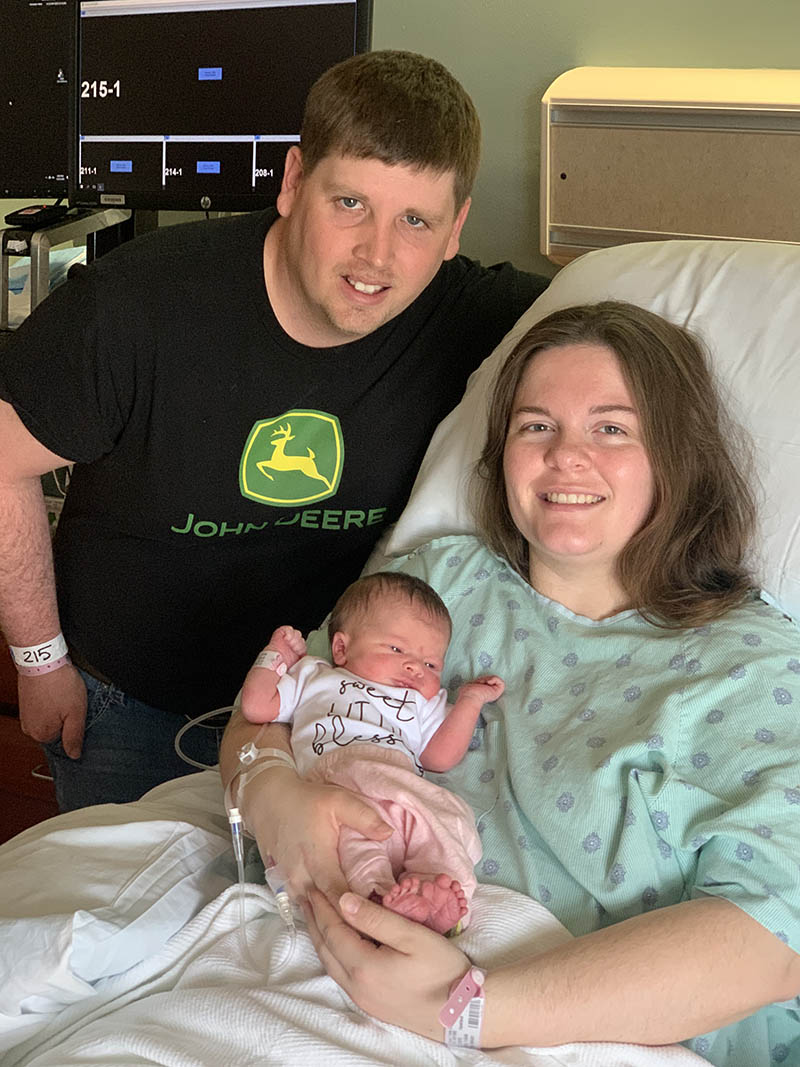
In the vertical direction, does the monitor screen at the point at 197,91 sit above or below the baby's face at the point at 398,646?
above

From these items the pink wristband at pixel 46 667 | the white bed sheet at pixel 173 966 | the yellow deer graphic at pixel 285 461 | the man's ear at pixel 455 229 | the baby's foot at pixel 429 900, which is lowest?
the pink wristband at pixel 46 667

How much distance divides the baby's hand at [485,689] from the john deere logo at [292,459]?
439 millimetres

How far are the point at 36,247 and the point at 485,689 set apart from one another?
159cm

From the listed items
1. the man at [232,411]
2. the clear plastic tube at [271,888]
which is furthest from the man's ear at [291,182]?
the clear plastic tube at [271,888]

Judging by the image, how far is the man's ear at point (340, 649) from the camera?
1504mm

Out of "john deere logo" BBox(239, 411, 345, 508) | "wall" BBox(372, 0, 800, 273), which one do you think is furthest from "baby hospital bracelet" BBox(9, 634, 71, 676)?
"wall" BBox(372, 0, 800, 273)

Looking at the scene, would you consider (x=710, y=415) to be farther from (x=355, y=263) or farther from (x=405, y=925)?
(x=405, y=925)

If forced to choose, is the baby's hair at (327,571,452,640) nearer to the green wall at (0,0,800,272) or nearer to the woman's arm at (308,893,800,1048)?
the woman's arm at (308,893,800,1048)

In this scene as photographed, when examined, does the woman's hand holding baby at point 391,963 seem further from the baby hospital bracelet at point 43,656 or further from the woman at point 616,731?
the baby hospital bracelet at point 43,656

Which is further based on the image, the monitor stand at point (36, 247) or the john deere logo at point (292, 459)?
the monitor stand at point (36, 247)

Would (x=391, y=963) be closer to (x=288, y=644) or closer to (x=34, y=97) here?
(x=288, y=644)

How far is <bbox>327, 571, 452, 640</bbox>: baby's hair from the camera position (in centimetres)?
150

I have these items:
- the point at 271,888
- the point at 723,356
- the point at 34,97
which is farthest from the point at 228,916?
the point at 34,97

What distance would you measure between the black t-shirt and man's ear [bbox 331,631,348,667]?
33cm
